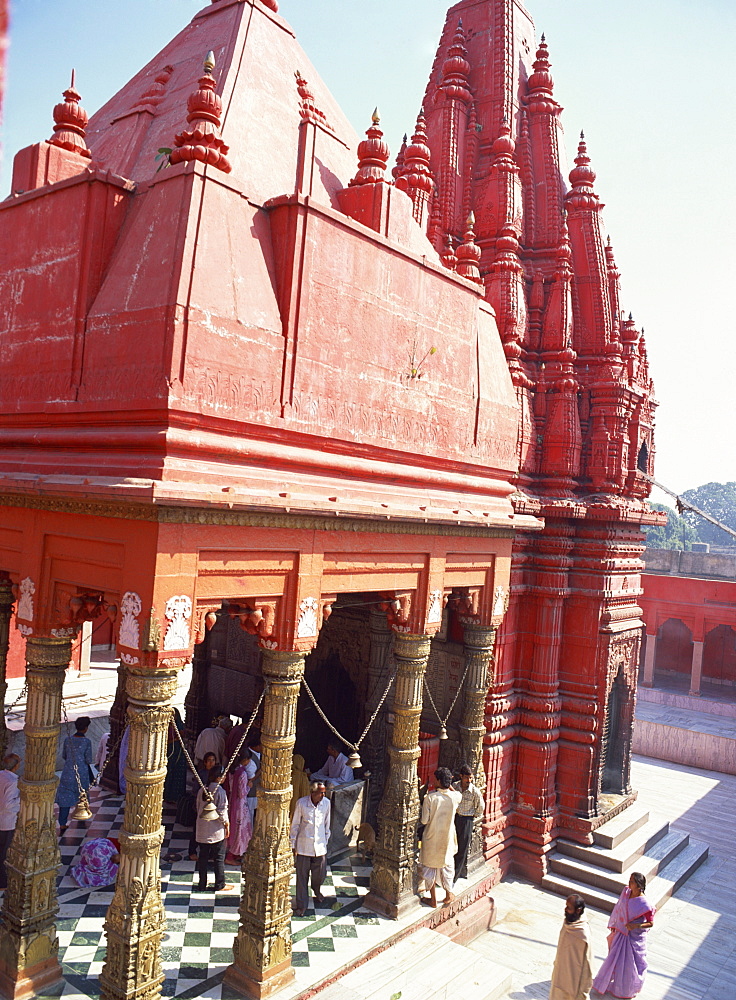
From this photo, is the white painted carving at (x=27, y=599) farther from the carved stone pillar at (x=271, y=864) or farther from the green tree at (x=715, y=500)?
the green tree at (x=715, y=500)

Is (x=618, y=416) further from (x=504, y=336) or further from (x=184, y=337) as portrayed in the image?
(x=184, y=337)

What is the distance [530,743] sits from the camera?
10.8 m

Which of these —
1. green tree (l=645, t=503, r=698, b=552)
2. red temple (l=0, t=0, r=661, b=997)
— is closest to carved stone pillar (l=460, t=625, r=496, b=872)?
red temple (l=0, t=0, r=661, b=997)

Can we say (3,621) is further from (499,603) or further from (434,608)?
(499,603)

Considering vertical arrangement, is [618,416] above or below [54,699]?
above

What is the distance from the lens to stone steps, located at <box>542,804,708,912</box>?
9.88 meters

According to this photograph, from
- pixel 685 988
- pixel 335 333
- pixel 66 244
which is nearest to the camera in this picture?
pixel 66 244

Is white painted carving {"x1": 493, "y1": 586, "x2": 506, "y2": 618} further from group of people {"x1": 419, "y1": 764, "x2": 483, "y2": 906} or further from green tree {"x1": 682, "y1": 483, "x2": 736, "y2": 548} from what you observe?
green tree {"x1": 682, "y1": 483, "x2": 736, "y2": 548}

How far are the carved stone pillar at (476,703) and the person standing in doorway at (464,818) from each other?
27 centimetres

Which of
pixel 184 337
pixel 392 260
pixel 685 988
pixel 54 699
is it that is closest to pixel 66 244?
pixel 184 337

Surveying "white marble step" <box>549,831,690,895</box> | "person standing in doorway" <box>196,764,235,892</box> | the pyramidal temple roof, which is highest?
the pyramidal temple roof

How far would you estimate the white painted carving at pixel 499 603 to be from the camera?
9.33 meters

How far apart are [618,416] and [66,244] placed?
8553mm

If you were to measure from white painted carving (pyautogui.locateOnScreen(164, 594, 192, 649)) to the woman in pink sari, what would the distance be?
3.65m
